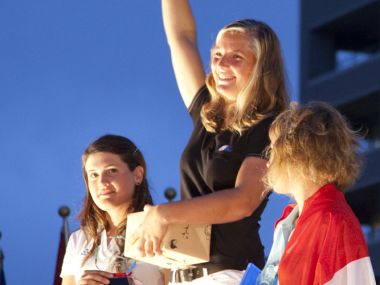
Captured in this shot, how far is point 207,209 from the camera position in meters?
4.79

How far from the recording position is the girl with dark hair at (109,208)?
5.48 metres

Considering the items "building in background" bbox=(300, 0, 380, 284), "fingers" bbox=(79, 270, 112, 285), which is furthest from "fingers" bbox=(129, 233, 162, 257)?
"building in background" bbox=(300, 0, 380, 284)

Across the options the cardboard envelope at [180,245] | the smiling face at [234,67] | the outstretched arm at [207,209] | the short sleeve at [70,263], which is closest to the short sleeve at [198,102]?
the smiling face at [234,67]

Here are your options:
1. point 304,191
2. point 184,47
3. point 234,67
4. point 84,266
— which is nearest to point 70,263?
point 84,266

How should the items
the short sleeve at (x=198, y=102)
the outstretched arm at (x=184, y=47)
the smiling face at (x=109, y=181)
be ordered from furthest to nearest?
1. the smiling face at (x=109, y=181)
2. the outstretched arm at (x=184, y=47)
3. the short sleeve at (x=198, y=102)

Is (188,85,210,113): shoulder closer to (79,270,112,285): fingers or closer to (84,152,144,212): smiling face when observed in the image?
(84,152,144,212): smiling face

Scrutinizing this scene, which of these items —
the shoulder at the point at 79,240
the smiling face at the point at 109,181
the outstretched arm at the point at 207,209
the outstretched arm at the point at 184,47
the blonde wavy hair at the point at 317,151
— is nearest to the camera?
the blonde wavy hair at the point at 317,151

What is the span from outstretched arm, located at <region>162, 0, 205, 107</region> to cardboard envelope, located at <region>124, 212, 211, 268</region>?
692 mm

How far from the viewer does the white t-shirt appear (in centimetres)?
547

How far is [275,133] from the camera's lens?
4.56 m

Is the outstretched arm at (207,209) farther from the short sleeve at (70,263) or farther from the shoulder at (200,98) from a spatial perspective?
the short sleeve at (70,263)

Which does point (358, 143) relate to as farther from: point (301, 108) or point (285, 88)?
point (285, 88)

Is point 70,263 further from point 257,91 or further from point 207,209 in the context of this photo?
point 257,91

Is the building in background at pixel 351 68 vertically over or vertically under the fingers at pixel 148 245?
over
